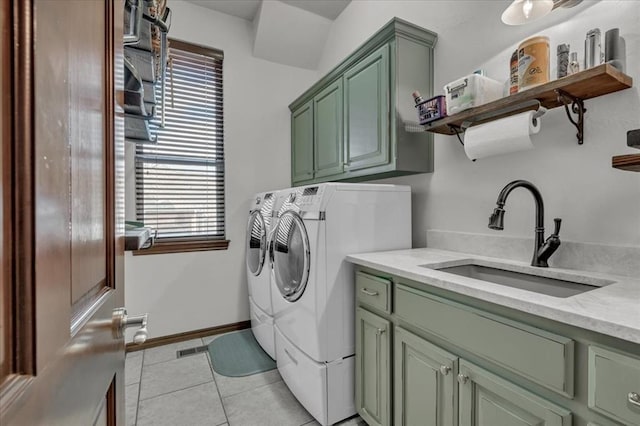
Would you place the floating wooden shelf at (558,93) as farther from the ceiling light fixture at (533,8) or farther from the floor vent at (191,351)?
the floor vent at (191,351)

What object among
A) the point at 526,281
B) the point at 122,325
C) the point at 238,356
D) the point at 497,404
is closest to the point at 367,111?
the point at 526,281

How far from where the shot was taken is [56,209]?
0.33m

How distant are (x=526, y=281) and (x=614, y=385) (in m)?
0.73

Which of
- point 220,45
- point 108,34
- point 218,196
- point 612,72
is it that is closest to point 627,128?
point 612,72

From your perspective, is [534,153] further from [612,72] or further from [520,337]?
[520,337]

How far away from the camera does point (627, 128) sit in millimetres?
1156

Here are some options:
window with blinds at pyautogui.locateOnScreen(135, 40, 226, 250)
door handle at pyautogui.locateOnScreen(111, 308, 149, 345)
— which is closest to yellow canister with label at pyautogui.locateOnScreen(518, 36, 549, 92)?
door handle at pyautogui.locateOnScreen(111, 308, 149, 345)

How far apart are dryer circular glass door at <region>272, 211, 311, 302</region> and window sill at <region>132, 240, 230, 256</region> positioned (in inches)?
39.1

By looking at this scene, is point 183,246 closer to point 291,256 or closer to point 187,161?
point 187,161

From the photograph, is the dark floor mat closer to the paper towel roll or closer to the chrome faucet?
the chrome faucet

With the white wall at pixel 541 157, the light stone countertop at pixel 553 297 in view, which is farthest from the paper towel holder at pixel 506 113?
the light stone countertop at pixel 553 297

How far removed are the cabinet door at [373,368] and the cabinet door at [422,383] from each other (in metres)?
0.06

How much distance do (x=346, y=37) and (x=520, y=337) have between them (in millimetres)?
2794

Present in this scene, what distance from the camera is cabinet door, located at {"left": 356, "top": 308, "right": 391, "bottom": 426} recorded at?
1.41m
